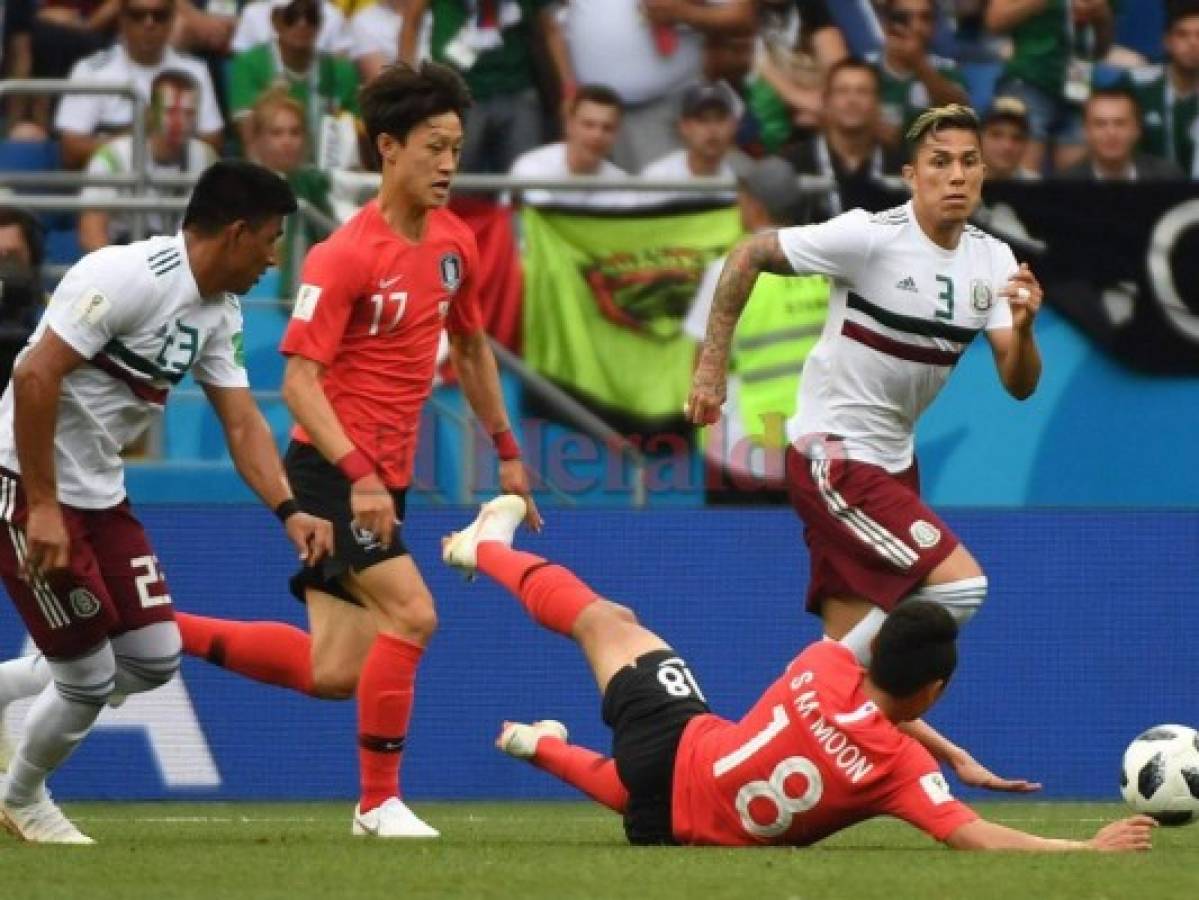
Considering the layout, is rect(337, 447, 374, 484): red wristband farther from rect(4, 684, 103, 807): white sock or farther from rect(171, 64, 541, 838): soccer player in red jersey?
rect(4, 684, 103, 807): white sock

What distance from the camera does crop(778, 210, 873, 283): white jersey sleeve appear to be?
28.8 feet

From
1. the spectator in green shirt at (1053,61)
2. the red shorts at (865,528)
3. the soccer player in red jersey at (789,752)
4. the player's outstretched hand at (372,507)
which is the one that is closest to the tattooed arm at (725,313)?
the red shorts at (865,528)

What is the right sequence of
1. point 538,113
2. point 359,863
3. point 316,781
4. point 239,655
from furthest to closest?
point 538,113 < point 316,781 < point 239,655 < point 359,863

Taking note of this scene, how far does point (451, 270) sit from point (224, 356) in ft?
2.84

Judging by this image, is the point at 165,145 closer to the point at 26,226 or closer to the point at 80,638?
the point at 26,226

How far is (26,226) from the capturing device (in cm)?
1153

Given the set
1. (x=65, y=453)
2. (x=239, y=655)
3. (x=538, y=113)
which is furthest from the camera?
(x=538, y=113)

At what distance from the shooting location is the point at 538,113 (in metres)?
12.6

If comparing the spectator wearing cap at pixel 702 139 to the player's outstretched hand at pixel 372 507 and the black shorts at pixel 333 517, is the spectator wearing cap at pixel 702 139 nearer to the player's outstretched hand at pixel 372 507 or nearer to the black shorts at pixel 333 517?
the black shorts at pixel 333 517

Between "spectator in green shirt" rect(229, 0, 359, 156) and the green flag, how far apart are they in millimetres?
1618

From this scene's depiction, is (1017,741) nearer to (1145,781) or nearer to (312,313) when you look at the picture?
(1145,781)

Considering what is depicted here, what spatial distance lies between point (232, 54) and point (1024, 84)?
3780 mm

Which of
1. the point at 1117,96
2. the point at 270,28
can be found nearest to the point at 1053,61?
the point at 1117,96

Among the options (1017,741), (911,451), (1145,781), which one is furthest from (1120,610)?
(1145,781)
